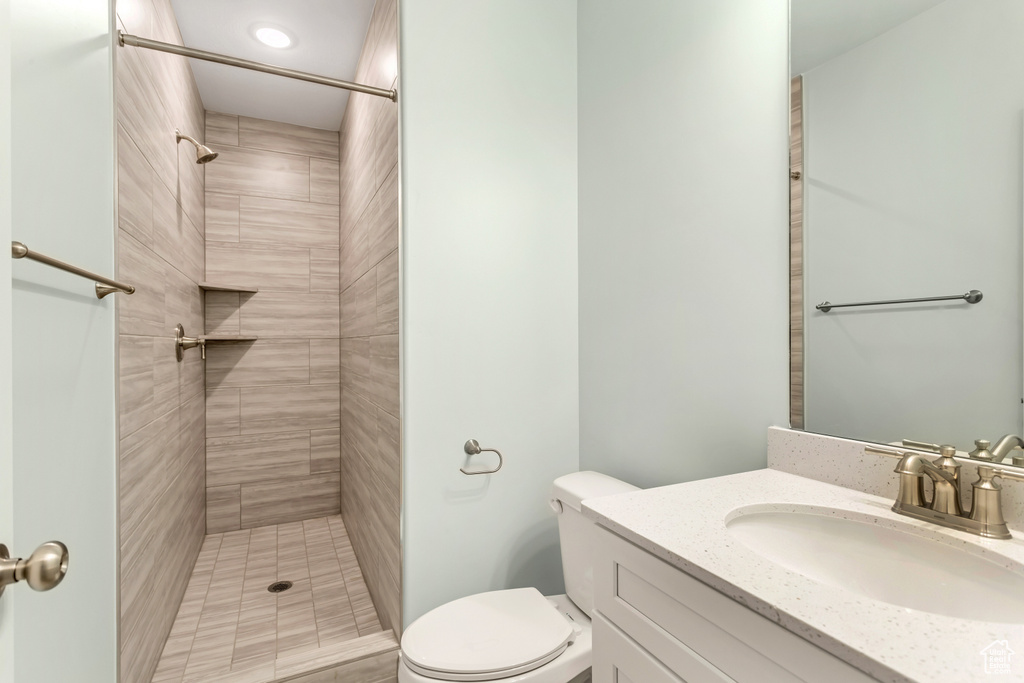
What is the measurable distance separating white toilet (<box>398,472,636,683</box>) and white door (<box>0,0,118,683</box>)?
73cm

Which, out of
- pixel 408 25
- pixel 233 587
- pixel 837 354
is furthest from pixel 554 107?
pixel 233 587

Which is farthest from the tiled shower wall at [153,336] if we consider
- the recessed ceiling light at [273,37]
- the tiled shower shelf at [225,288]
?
the recessed ceiling light at [273,37]

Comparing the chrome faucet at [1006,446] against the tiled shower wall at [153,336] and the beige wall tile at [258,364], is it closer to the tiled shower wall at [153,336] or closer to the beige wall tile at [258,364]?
the tiled shower wall at [153,336]

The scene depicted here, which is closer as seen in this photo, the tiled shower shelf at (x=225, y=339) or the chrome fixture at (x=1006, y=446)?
the chrome fixture at (x=1006, y=446)

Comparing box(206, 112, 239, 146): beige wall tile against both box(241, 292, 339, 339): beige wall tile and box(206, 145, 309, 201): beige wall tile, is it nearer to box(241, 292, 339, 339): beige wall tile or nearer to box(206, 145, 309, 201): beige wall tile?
box(206, 145, 309, 201): beige wall tile

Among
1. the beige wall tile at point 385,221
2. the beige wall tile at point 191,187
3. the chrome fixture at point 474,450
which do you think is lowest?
the chrome fixture at point 474,450

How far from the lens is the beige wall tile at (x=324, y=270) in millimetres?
3096

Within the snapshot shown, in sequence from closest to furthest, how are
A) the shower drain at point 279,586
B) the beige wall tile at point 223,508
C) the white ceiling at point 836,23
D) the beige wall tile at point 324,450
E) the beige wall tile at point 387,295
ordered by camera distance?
the white ceiling at point 836,23
the beige wall tile at point 387,295
the shower drain at point 279,586
the beige wall tile at point 223,508
the beige wall tile at point 324,450

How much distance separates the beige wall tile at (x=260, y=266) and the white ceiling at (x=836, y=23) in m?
2.84

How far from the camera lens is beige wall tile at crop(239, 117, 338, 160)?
2949 millimetres

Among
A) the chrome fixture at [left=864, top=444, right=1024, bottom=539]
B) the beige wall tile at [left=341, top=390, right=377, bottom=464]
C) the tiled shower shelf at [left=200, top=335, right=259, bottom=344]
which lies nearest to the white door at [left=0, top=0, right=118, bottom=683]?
the beige wall tile at [left=341, top=390, right=377, bottom=464]

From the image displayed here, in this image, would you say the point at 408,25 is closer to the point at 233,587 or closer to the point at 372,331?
the point at 372,331

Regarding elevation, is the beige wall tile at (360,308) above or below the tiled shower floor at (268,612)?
above

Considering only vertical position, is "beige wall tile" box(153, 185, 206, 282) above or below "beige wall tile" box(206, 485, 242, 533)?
above
